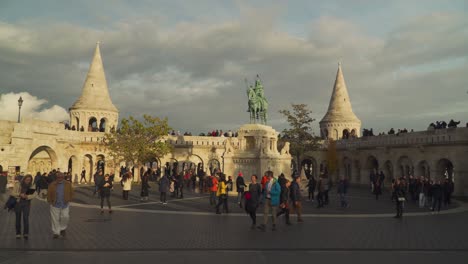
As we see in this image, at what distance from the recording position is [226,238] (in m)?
10.0

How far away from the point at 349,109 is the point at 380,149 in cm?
1642

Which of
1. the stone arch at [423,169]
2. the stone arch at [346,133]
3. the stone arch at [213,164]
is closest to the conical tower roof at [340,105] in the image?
the stone arch at [346,133]

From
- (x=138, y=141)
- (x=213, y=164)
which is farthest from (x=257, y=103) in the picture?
(x=213, y=164)

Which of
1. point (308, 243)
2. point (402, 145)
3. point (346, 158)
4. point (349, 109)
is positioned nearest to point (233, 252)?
point (308, 243)

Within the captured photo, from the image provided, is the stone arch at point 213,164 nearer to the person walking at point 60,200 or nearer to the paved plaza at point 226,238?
the paved plaza at point 226,238

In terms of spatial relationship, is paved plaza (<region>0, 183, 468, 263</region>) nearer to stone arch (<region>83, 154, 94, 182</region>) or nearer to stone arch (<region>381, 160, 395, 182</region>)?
stone arch (<region>381, 160, 395, 182</region>)

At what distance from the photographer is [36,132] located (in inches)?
1359

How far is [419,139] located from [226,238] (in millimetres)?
27338

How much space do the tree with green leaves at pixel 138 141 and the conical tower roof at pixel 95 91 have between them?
344 inches

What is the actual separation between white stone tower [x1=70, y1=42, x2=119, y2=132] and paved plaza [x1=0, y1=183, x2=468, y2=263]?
32.2 meters

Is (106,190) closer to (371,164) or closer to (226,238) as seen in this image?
(226,238)

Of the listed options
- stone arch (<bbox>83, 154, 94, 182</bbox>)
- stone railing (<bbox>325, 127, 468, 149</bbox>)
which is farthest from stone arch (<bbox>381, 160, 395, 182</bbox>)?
stone arch (<bbox>83, 154, 94, 182</bbox>)

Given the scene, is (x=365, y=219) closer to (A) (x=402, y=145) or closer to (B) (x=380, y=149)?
(A) (x=402, y=145)

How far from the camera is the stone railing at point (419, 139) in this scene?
28344 mm
